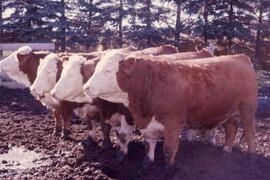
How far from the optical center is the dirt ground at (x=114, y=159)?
623 cm

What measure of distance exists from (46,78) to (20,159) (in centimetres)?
140

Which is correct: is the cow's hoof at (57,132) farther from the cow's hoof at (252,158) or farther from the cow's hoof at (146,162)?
the cow's hoof at (252,158)

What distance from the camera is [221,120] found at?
6898mm

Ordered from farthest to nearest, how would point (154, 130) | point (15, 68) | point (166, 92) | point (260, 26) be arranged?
point (260, 26)
point (15, 68)
point (154, 130)
point (166, 92)

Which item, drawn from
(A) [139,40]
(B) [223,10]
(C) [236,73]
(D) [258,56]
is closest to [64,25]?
(A) [139,40]

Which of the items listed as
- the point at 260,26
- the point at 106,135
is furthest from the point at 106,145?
the point at 260,26

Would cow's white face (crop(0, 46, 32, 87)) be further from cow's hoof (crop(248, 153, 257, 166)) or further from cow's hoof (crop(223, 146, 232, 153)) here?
cow's hoof (crop(248, 153, 257, 166))

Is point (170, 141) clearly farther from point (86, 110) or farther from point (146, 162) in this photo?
point (86, 110)

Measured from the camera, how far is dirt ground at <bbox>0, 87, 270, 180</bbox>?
20.4 feet

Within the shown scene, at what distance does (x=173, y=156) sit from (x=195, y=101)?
73 cm

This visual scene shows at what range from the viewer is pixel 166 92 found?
6160 mm

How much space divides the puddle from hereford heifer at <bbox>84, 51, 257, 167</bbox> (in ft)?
4.88

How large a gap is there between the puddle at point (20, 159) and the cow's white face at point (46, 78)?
3.09ft

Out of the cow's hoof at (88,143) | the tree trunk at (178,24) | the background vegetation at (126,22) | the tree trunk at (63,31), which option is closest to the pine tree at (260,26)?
the background vegetation at (126,22)
